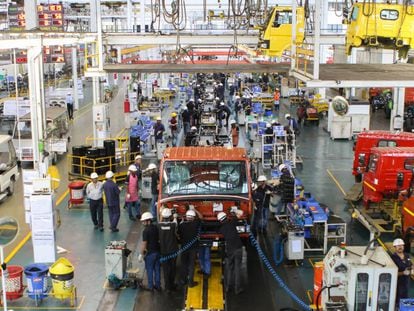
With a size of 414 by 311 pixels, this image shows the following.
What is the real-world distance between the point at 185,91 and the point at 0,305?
29669 millimetres

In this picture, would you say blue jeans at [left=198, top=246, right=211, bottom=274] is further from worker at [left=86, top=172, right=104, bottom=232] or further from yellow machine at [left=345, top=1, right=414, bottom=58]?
yellow machine at [left=345, top=1, right=414, bottom=58]

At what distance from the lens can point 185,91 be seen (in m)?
38.8

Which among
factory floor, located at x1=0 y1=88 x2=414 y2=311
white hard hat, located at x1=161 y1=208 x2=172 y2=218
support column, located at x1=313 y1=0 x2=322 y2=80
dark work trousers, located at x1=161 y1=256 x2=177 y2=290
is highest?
support column, located at x1=313 y1=0 x2=322 y2=80

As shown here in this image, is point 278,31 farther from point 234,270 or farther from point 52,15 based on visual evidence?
point 52,15

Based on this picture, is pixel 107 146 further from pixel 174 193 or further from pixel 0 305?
pixel 0 305

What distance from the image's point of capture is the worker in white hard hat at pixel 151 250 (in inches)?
404

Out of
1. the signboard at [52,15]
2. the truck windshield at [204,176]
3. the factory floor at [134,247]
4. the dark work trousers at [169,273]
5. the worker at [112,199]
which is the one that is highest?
the signboard at [52,15]

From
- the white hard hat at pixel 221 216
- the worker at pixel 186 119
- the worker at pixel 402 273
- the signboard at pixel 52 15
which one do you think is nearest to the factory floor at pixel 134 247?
the white hard hat at pixel 221 216

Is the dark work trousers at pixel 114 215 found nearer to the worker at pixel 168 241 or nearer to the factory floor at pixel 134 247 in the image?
the factory floor at pixel 134 247

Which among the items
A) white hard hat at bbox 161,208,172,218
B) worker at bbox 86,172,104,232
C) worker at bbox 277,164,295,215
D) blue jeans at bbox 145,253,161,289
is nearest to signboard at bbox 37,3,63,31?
worker at bbox 86,172,104,232

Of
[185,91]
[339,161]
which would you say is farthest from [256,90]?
[339,161]

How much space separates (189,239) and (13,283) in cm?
321

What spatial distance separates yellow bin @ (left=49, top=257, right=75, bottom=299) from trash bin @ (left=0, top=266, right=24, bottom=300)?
0.59m

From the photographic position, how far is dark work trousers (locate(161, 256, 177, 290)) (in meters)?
10.5
